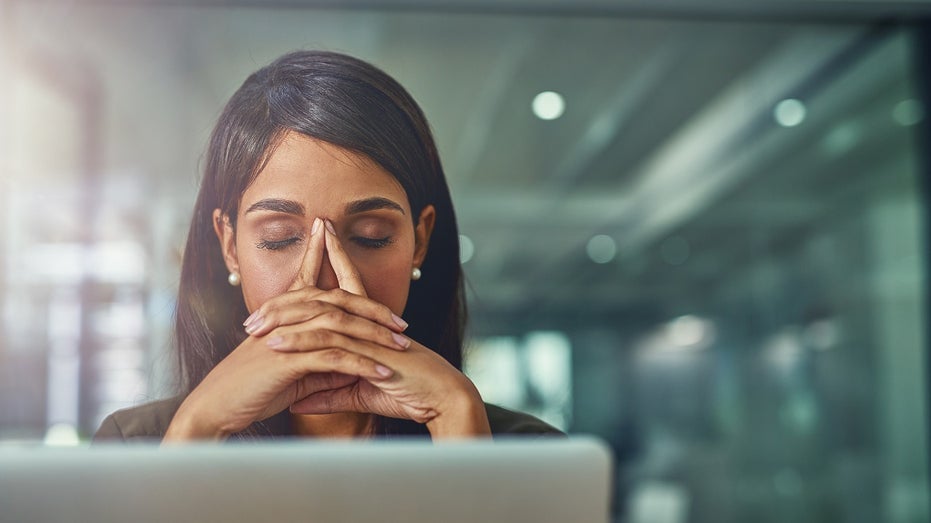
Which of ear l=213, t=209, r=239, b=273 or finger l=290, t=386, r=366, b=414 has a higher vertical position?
ear l=213, t=209, r=239, b=273

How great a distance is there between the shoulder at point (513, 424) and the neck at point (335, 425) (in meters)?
0.14

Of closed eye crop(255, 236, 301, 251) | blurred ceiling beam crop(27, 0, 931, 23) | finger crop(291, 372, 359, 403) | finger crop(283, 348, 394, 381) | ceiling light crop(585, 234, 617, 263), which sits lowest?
finger crop(291, 372, 359, 403)

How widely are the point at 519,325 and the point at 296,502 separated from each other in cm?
254

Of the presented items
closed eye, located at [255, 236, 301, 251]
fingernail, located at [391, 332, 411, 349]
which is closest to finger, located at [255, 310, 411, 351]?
fingernail, located at [391, 332, 411, 349]

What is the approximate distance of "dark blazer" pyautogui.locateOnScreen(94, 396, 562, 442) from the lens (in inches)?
42.4

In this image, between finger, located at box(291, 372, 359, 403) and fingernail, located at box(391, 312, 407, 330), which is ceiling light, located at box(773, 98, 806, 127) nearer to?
fingernail, located at box(391, 312, 407, 330)

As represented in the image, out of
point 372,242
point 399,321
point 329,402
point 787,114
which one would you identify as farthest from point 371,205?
point 787,114

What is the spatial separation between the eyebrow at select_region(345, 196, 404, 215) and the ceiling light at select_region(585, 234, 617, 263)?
2177mm

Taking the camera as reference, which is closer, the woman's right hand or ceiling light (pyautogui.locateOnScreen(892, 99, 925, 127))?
the woman's right hand

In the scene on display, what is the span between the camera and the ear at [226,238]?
119 cm

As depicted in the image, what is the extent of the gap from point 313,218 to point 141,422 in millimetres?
344

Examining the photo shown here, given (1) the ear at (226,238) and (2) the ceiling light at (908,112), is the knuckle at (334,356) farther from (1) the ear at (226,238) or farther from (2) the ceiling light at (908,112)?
(2) the ceiling light at (908,112)

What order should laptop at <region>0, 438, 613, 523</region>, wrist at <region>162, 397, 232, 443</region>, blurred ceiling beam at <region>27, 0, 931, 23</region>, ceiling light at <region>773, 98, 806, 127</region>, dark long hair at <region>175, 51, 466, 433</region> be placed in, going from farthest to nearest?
ceiling light at <region>773, 98, 806, 127</region>
blurred ceiling beam at <region>27, 0, 931, 23</region>
dark long hair at <region>175, 51, 466, 433</region>
wrist at <region>162, 397, 232, 443</region>
laptop at <region>0, 438, 613, 523</region>

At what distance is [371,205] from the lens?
1.16 metres
